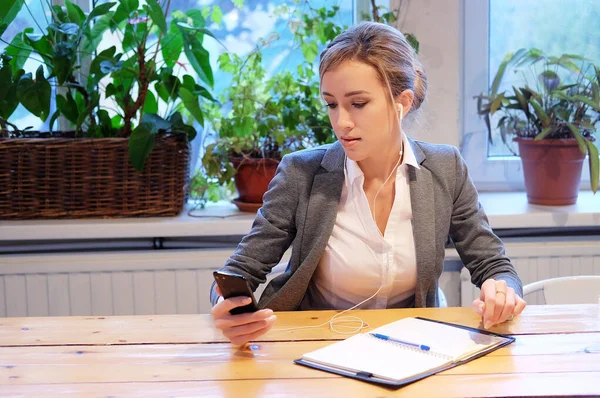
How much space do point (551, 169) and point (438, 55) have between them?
0.54m

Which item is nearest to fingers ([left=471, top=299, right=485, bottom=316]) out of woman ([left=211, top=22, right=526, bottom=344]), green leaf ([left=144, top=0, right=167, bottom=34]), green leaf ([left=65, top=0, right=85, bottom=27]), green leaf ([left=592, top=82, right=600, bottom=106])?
woman ([left=211, top=22, right=526, bottom=344])

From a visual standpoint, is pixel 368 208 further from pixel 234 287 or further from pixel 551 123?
pixel 551 123

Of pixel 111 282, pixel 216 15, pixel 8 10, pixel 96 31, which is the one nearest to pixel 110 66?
pixel 96 31

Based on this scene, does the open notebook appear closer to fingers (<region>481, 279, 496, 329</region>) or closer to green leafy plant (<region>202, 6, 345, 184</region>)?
fingers (<region>481, 279, 496, 329</region>)

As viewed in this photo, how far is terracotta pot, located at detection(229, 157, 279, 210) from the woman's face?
0.88m

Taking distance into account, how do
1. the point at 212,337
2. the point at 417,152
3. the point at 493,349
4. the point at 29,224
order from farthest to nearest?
the point at 29,224
the point at 417,152
the point at 212,337
the point at 493,349

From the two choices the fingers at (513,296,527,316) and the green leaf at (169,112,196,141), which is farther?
the green leaf at (169,112,196,141)

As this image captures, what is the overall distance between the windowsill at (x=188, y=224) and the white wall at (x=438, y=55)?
344 millimetres

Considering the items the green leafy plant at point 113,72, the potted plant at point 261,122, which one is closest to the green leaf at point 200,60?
the green leafy plant at point 113,72

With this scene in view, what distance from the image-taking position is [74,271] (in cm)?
247

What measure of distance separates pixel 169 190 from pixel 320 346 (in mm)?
1268

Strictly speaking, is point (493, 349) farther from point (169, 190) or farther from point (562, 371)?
point (169, 190)

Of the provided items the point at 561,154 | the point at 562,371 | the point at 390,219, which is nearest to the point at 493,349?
the point at 562,371

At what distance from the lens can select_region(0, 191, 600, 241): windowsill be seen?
7.98ft
